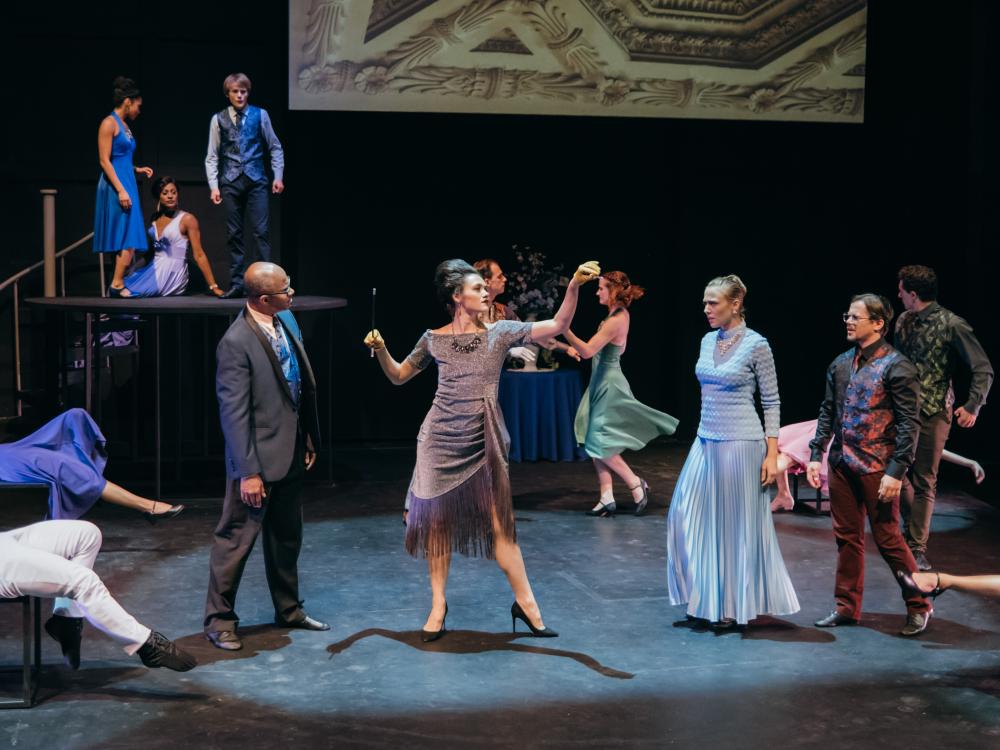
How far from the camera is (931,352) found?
236 inches

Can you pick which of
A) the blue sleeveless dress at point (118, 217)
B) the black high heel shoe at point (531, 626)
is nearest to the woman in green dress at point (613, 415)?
the black high heel shoe at point (531, 626)

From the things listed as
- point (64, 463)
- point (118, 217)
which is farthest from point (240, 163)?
point (64, 463)

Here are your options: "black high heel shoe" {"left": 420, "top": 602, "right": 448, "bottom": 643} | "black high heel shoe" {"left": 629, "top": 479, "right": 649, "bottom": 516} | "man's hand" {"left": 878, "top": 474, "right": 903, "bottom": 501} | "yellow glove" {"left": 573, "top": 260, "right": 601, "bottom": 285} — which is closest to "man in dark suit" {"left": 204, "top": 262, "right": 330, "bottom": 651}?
"black high heel shoe" {"left": 420, "top": 602, "right": 448, "bottom": 643}

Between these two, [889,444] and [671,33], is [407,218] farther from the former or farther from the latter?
[889,444]

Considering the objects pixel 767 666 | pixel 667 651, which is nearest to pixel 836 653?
pixel 767 666

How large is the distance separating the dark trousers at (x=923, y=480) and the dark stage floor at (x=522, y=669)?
9.6 inches

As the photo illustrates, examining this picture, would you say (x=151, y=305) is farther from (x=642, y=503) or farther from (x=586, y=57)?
(x=586, y=57)

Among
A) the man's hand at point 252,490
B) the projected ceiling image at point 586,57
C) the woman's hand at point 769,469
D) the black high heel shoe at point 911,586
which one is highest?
the projected ceiling image at point 586,57

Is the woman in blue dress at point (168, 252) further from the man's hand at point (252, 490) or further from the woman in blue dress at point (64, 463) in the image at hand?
the man's hand at point (252, 490)

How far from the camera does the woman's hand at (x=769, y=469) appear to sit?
503cm

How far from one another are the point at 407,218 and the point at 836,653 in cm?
582

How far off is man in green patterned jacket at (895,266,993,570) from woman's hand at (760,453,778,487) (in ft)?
4.18

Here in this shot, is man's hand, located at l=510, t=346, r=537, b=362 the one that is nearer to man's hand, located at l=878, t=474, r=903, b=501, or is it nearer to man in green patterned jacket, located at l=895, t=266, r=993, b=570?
man in green patterned jacket, located at l=895, t=266, r=993, b=570

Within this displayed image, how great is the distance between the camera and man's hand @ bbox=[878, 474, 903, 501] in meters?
4.93
